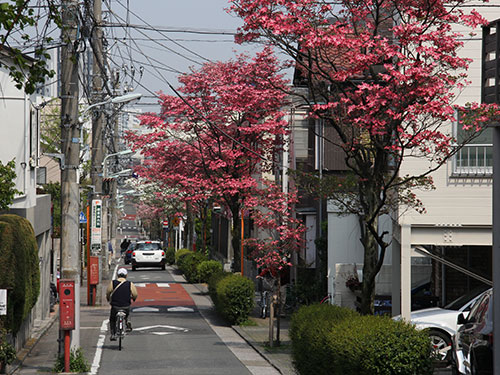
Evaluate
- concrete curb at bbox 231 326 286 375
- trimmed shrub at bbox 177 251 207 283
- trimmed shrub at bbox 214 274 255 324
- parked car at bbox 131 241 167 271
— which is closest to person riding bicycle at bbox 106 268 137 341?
concrete curb at bbox 231 326 286 375

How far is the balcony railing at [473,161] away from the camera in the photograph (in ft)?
60.6

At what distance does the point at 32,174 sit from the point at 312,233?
43.6ft

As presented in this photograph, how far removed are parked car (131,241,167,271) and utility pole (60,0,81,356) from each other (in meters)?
39.7

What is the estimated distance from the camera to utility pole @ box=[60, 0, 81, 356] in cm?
1727

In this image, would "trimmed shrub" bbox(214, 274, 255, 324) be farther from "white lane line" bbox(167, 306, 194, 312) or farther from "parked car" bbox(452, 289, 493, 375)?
"parked car" bbox(452, 289, 493, 375)

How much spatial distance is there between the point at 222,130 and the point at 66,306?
51.5 ft

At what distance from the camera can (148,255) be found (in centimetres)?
5734

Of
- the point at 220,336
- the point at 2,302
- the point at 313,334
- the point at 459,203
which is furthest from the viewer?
the point at 220,336

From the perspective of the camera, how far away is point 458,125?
18.3m

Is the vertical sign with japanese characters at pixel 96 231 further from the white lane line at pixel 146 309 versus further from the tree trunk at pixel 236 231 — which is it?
the tree trunk at pixel 236 231

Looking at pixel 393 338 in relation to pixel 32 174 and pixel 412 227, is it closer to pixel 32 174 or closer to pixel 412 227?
pixel 412 227

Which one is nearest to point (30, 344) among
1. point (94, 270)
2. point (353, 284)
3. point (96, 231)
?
point (353, 284)

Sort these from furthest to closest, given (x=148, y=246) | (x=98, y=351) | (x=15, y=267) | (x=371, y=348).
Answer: (x=148, y=246)
(x=98, y=351)
(x=15, y=267)
(x=371, y=348)

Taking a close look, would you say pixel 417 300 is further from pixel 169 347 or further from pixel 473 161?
pixel 169 347
